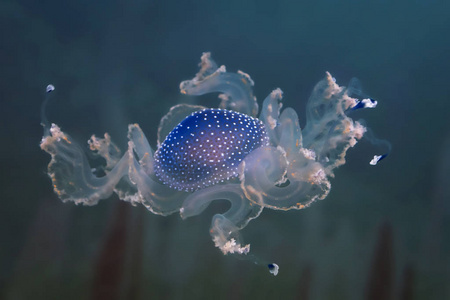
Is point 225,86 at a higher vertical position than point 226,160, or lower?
higher

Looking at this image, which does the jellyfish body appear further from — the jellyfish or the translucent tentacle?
the translucent tentacle

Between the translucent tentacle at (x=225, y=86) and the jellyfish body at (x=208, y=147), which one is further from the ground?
the translucent tentacle at (x=225, y=86)

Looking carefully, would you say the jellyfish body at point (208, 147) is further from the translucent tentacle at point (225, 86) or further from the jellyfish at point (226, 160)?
the translucent tentacle at point (225, 86)

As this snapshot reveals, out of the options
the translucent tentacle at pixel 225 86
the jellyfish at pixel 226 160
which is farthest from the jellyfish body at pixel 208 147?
the translucent tentacle at pixel 225 86

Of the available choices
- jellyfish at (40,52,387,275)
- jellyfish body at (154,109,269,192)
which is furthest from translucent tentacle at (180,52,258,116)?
jellyfish body at (154,109,269,192)

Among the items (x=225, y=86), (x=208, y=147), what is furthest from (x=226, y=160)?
(x=225, y=86)

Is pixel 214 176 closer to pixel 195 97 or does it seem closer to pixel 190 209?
pixel 190 209

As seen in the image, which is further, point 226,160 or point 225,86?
point 225,86

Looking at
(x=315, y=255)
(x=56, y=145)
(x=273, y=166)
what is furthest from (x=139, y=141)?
(x=315, y=255)

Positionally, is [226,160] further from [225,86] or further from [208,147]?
[225,86]
